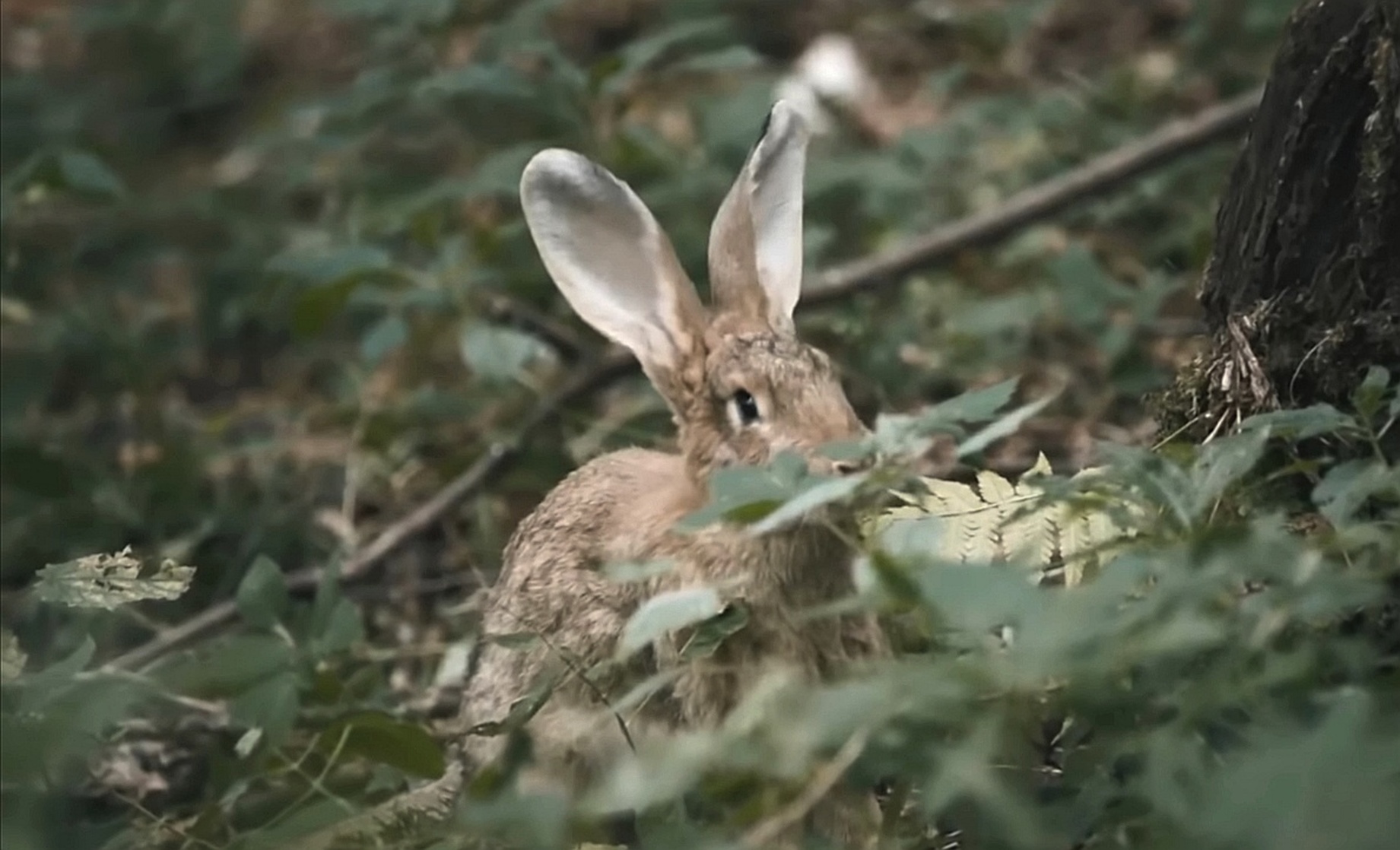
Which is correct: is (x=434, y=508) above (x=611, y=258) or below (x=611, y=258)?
below

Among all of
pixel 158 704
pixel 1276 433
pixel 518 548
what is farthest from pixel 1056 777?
pixel 158 704

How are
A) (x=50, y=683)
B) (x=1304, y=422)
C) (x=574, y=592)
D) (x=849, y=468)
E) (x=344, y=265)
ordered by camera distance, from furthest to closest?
1. (x=344, y=265)
2. (x=574, y=592)
3. (x=849, y=468)
4. (x=50, y=683)
5. (x=1304, y=422)

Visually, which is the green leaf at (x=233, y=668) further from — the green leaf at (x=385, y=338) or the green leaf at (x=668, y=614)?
the green leaf at (x=385, y=338)

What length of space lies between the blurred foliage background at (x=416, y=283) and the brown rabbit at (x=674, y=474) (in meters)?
0.46

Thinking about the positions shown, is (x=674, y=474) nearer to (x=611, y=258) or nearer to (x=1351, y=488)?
(x=611, y=258)

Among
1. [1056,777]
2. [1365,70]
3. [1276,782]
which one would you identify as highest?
[1365,70]

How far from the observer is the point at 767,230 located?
15.3ft

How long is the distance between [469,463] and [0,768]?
11.0 feet

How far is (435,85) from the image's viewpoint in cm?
545

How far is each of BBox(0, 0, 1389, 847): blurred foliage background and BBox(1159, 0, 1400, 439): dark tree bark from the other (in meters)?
0.92

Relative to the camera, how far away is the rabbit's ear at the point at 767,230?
4488mm

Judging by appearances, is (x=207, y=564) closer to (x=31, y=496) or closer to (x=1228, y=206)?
(x=31, y=496)

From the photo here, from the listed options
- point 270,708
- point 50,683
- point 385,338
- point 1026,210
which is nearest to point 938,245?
point 1026,210

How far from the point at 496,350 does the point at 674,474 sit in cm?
122
